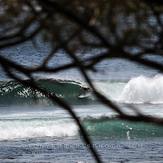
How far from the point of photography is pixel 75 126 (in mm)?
19672

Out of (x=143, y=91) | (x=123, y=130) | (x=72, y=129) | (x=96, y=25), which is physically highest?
(x=143, y=91)

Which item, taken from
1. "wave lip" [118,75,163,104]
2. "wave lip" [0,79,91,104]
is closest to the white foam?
"wave lip" [0,79,91,104]

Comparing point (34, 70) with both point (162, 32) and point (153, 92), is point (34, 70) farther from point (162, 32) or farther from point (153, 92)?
point (153, 92)

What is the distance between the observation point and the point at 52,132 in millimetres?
19344

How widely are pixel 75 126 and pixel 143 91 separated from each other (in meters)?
9.65

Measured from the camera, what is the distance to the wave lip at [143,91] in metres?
27.8

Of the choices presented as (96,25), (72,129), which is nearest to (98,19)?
(96,25)

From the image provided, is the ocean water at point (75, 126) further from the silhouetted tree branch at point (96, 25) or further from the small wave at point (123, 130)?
the silhouetted tree branch at point (96, 25)

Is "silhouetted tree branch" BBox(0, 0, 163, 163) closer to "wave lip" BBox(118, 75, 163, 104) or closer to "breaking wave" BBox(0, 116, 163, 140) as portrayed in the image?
"breaking wave" BBox(0, 116, 163, 140)

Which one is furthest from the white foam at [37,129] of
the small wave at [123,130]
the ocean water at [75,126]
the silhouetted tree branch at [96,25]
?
the silhouetted tree branch at [96,25]

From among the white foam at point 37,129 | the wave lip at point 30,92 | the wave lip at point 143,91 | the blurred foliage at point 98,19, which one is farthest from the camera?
the wave lip at point 143,91

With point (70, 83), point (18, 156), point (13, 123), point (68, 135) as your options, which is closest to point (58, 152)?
point (18, 156)

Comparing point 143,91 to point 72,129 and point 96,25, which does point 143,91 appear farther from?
point 96,25

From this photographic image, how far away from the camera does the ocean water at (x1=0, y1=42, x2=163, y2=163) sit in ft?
48.8
